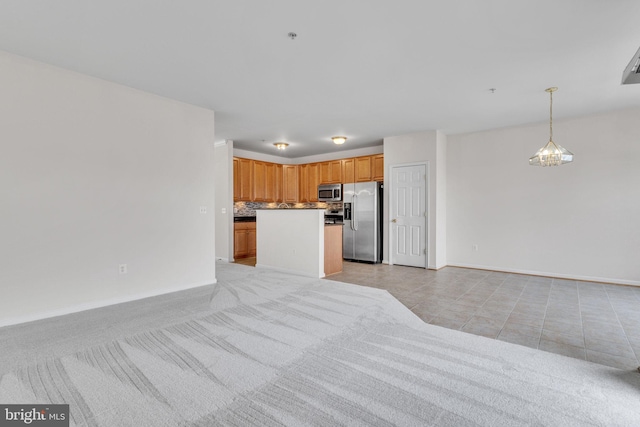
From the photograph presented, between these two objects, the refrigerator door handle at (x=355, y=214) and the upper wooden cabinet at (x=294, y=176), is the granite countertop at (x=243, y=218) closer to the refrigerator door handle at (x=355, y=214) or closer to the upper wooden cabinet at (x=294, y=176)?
the upper wooden cabinet at (x=294, y=176)

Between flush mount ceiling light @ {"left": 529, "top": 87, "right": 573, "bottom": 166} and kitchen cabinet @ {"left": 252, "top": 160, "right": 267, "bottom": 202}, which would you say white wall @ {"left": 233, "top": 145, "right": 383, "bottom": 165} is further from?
flush mount ceiling light @ {"left": 529, "top": 87, "right": 573, "bottom": 166}

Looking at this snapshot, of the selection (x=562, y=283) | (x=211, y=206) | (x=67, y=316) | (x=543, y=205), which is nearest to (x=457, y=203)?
(x=543, y=205)

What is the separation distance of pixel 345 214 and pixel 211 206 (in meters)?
3.28

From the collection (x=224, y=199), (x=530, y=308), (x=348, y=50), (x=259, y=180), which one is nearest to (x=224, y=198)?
(x=224, y=199)

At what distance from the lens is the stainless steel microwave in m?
7.39

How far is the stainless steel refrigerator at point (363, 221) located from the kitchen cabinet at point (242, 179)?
2.32 metres

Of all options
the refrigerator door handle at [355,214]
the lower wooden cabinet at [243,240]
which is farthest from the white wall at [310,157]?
the lower wooden cabinet at [243,240]

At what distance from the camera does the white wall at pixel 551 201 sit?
468cm

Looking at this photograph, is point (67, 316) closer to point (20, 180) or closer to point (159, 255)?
point (159, 255)

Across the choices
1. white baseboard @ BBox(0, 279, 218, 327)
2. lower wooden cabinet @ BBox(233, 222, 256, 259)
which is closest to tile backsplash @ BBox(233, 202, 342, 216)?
lower wooden cabinet @ BBox(233, 222, 256, 259)

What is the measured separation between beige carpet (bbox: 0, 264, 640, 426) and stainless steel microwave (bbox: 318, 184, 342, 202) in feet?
15.1

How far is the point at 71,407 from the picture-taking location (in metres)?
1.73

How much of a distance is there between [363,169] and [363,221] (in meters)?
1.32

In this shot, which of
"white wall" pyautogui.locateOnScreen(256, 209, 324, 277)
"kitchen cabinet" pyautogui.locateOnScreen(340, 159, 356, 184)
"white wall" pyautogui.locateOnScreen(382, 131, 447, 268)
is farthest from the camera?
"kitchen cabinet" pyautogui.locateOnScreen(340, 159, 356, 184)
